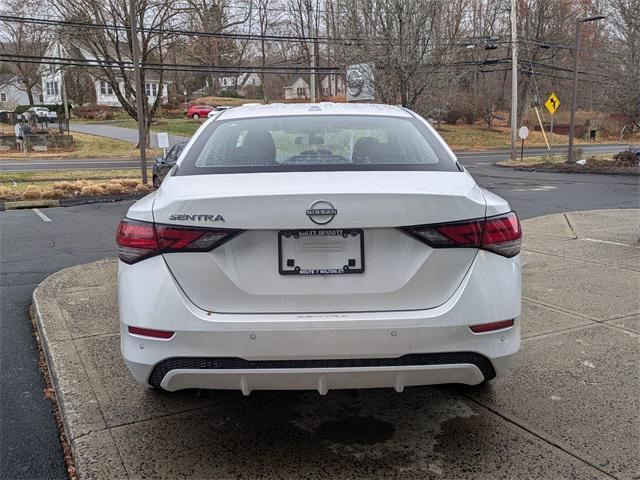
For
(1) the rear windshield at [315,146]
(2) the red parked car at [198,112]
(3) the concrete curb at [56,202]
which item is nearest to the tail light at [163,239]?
(1) the rear windshield at [315,146]

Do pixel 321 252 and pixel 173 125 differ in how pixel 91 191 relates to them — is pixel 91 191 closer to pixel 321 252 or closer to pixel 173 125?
pixel 321 252

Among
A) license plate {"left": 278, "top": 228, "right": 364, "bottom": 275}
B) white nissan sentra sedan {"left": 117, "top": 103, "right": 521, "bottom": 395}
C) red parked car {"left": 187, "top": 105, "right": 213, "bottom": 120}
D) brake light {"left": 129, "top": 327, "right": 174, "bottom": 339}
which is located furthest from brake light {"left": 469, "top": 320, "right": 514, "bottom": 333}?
red parked car {"left": 187, "top": 105, "right": 213, "bottom": 120}

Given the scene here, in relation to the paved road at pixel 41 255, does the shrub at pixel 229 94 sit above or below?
above

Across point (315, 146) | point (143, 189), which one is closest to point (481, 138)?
point (143, 189)

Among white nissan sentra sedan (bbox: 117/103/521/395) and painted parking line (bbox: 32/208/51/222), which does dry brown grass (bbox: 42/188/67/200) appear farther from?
white nissan sentra sedan (bbox: 117/103/521/395)

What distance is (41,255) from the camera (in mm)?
7715

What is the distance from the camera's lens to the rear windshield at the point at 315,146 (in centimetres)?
293

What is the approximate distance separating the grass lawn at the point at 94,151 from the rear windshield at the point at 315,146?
1144 inches

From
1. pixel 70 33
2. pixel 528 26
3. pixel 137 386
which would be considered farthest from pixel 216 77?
pixel 137 386

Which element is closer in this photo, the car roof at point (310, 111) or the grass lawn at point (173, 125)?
the car roof at point (310, 111)

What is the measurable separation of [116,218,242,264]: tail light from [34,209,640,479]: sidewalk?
3.28ft

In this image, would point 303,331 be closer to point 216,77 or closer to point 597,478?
point 597,478

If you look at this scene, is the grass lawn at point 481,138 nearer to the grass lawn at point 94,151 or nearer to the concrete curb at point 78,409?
the grass lawn at point 94,151

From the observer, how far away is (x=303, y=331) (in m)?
2.43
